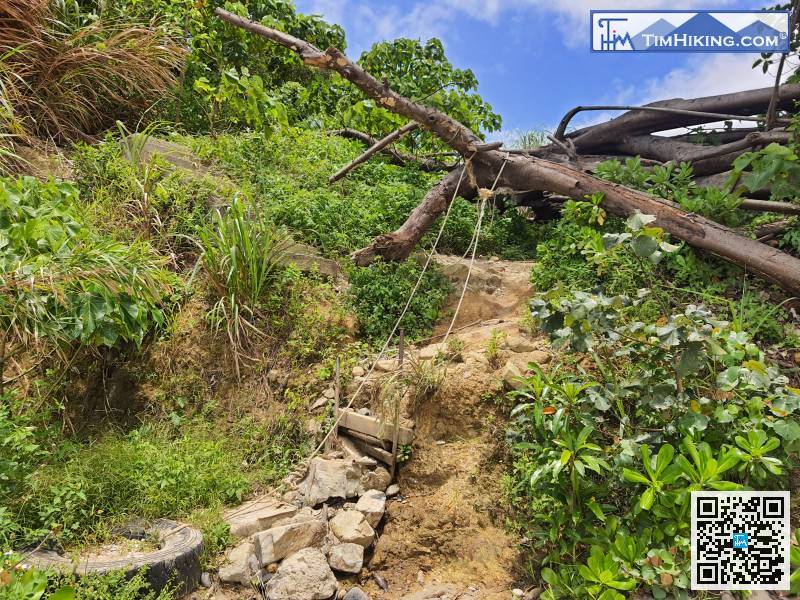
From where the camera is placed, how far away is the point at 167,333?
4.38 meters

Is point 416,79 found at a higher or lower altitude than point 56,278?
higher

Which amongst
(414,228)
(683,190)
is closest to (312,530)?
(414,228)

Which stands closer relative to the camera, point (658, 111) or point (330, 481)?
point (330, 481)

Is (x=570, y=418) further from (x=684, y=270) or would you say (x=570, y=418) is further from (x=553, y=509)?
(x=684, y=270)

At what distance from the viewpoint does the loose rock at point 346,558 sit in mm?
2998

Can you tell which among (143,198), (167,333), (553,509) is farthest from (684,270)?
(143,198)

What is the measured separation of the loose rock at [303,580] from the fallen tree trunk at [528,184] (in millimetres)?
2602

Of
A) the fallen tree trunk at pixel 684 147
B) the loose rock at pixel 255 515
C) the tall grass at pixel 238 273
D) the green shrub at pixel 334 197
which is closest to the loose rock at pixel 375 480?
the loose rock at pixel 255 515

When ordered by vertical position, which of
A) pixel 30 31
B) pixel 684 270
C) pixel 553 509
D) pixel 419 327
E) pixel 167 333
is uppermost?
pixel 30 31

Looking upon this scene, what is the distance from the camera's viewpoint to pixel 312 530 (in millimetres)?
3059

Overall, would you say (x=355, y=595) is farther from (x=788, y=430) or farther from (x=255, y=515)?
(x=788, y=430)

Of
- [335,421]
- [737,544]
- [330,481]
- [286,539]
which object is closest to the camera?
[737,544]

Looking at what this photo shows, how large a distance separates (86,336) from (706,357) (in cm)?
306

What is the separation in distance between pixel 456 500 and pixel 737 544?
1.35 meters
